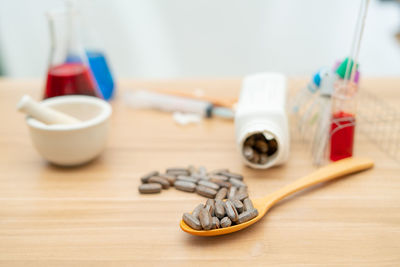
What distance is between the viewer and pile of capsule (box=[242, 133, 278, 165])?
32.3 inches

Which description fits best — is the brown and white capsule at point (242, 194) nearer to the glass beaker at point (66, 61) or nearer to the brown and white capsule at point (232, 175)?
the brown and white capsule at point (232, 175)

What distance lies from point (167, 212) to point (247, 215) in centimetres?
14

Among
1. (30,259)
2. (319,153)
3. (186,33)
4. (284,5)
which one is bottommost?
(30,259)

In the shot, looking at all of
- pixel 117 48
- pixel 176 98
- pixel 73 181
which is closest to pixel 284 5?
pixel 117 48

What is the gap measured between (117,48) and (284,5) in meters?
0.78

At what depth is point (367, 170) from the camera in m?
0.83

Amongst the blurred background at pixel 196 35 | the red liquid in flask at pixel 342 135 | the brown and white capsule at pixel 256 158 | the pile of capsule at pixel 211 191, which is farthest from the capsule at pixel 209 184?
the blurred background at pixel 196 35

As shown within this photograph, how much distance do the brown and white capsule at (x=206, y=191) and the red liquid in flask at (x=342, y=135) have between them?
273 mm

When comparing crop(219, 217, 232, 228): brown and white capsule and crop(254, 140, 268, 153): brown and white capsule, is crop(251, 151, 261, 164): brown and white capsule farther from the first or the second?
crop(219, 217, 232, 228): brown and white capsule

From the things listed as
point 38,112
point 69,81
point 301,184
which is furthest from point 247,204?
point 69,81

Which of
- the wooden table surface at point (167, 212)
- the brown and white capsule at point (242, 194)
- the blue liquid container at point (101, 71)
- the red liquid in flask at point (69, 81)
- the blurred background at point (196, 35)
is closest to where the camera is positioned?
the wooden table surface at point (167, 212)

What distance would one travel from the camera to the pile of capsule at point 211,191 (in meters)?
0.65

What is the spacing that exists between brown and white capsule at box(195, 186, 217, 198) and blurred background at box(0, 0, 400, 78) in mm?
1202

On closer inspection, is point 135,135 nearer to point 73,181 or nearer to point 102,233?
point 73,181
